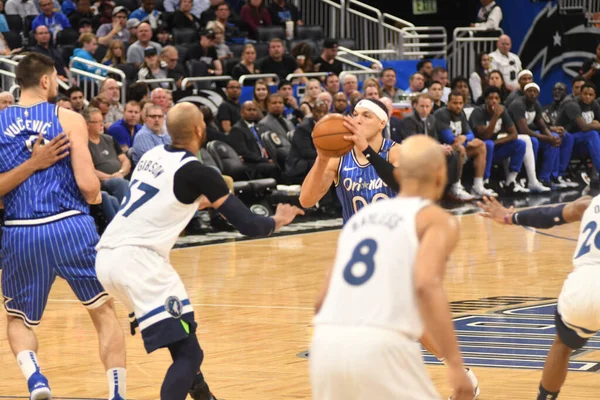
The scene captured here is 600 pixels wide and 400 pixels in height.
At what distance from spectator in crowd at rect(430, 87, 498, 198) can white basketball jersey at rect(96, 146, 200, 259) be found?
11940mm

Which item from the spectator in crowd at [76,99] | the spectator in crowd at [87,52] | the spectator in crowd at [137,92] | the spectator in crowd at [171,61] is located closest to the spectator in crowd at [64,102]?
the spectator in crowd at [76,99]

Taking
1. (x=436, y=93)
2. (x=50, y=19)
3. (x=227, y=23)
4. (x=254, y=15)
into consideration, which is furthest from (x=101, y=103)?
(x=254, y=15)

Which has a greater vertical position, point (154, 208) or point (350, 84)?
point (154, 208)

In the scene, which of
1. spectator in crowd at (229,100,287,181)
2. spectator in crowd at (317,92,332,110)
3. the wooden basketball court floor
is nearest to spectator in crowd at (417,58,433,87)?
spectator in crowd at (317,92,332,110)

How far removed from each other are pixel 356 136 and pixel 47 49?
1001 centimetres

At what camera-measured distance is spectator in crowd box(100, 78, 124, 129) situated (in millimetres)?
14094

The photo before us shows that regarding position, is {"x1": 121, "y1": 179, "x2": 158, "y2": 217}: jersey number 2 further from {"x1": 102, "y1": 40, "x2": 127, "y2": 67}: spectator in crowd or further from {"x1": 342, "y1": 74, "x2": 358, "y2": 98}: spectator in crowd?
{"x1": 342, "y1": 74, "x2": 358, "y2": 98}: spectator in crowd

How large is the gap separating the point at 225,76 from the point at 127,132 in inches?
129

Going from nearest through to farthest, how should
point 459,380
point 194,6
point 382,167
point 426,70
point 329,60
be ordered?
1. point 459,380
2. point 382,167
3. point 329,60
4. point 194,6
5. point 426,70

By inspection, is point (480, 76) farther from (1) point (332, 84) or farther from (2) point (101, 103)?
(2) point (101, 103)

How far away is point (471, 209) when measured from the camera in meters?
16.3

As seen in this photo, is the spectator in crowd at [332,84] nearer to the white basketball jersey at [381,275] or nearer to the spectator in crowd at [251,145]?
the spectator in crowd at [251,145]

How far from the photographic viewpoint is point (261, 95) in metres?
16.0

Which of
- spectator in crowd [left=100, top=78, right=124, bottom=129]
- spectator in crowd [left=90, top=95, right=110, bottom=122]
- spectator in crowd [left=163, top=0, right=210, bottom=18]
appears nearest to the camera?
spectator in crowd [left=90, top=95, right=110, bottom=122]
